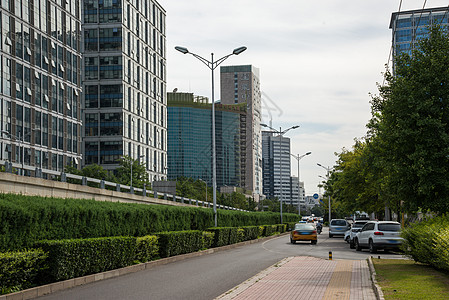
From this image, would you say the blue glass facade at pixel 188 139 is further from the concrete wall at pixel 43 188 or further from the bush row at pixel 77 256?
the bush row at pixel 77 256

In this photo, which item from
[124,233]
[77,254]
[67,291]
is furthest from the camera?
[124,233]

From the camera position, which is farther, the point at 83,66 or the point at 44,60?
the point at 83,66

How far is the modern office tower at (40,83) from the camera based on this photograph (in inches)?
2416

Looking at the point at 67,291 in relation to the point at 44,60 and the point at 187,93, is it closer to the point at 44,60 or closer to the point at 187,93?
the point at 44,60

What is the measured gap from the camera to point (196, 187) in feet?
401

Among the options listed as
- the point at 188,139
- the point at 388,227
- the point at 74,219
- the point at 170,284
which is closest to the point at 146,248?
the point at 74,219

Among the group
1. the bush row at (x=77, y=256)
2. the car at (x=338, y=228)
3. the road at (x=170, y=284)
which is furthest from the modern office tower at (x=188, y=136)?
the road at (x=170, y=284)

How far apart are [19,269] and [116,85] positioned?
79.9 meters

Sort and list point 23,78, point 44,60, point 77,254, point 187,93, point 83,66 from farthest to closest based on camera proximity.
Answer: point 187,93, point 83,66, point 44,60, point 23,78, point 77,254

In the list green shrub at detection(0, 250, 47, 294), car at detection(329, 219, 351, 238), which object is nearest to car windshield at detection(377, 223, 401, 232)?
green shrub at detection(0, 250, 47, 294)

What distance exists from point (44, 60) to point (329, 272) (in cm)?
5887

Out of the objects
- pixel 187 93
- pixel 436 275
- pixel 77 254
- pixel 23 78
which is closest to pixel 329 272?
pixel 436 275

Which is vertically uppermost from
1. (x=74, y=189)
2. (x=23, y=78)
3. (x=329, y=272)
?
(x=23, y=78)

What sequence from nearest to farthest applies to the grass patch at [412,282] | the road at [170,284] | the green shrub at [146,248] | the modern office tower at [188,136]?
the grass patch at [412,282] → the road at [170,284] → the green shrub at [146,248] → the modern office tower at [188,136]
